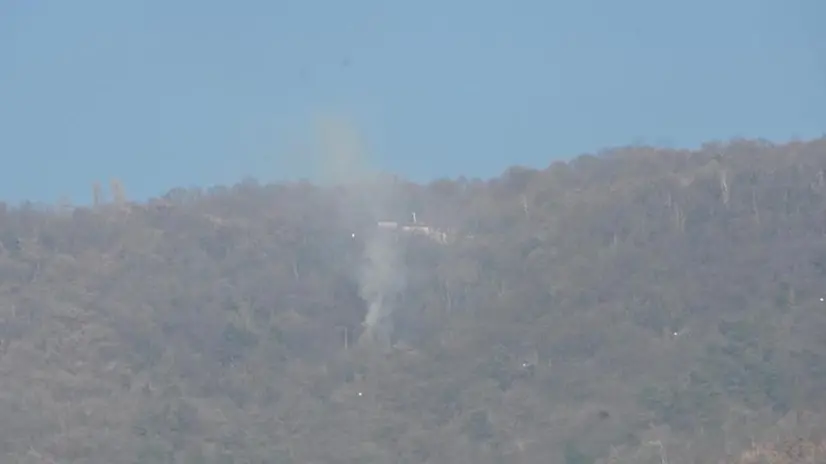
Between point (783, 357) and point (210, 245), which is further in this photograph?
point (210, 245)

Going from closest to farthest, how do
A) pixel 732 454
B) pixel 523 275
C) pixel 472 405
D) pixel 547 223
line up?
pixel 732 454 < pixel 472 405 < pixel 523 275 < pixel 547 223

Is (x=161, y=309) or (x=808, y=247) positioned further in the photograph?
(x=161, y=309)

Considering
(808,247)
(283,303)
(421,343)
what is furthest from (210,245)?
(808,247)

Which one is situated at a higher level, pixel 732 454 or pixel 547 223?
pixel 547 223

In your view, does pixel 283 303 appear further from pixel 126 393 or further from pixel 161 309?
pixel 126 393

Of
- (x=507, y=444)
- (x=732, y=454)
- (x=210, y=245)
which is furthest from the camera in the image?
(x=210, y=245)

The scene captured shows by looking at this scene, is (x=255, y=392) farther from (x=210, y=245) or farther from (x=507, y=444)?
(x=210, y=245)

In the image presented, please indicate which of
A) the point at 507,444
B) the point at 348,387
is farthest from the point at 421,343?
the point at 507,444
